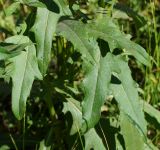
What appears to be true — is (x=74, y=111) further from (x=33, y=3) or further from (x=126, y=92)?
(x=33, y=3)

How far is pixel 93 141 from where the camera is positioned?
66.4 inches

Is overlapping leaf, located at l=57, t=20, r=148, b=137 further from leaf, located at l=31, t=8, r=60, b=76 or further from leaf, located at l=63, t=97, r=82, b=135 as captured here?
leaf, located at l=63, t=97, r=82, b=135

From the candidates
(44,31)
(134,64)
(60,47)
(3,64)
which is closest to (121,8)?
(60,47)

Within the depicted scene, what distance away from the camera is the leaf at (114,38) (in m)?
1.42

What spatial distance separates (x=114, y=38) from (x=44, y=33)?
0.71 feet

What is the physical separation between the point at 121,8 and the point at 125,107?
38 cm

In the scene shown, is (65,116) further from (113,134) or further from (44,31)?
(44,31)

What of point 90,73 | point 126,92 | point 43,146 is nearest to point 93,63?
point 90,73

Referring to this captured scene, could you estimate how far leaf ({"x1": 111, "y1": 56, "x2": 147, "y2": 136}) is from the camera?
4.86ft

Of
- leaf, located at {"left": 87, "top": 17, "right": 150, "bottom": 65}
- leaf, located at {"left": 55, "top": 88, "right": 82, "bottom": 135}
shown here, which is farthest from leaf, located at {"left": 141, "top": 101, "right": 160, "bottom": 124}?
leaf, located at {"left": 87, "top": 17, "right": 150, "bottom": 65}

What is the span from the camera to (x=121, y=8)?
166 centimetres

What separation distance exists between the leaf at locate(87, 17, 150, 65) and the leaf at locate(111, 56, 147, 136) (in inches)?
2.2

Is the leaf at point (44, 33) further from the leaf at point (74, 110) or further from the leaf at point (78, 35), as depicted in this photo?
the leaf at point (74, 110)

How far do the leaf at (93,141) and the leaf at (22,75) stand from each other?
0.36 meters
